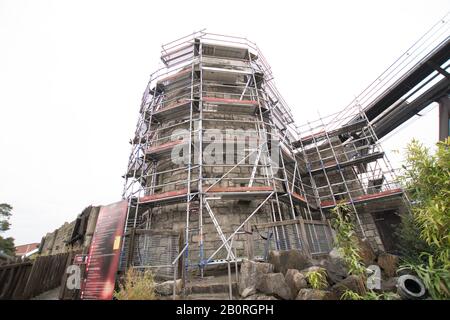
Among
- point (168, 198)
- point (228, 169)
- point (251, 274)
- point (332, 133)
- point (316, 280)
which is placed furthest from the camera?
point (332, 133)

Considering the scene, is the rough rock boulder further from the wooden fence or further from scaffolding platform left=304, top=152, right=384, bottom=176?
scaffolding platform left=304, top=152, right=384, bottom=176

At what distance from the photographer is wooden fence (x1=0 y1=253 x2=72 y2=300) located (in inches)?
228

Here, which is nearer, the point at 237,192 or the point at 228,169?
the point at 237,192

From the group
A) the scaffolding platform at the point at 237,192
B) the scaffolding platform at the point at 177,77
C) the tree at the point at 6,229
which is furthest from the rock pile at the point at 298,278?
the tree at the point at 6,229

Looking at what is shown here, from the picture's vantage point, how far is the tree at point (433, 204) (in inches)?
131

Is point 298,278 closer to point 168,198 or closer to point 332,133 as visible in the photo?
point 168,198

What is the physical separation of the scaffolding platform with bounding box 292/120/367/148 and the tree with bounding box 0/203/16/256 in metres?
29.4

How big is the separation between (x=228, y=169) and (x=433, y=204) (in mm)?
7234

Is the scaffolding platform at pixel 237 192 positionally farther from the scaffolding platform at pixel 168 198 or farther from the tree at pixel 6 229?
the tree at pixel 6 229

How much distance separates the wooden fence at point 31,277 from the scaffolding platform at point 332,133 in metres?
13.9

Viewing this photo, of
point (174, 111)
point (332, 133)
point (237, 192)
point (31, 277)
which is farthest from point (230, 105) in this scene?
point (31, 277)

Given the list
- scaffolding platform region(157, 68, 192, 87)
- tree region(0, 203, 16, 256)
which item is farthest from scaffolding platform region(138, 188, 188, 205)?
tree region(0, 203, 16, 256)

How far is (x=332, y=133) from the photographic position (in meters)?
13.6
